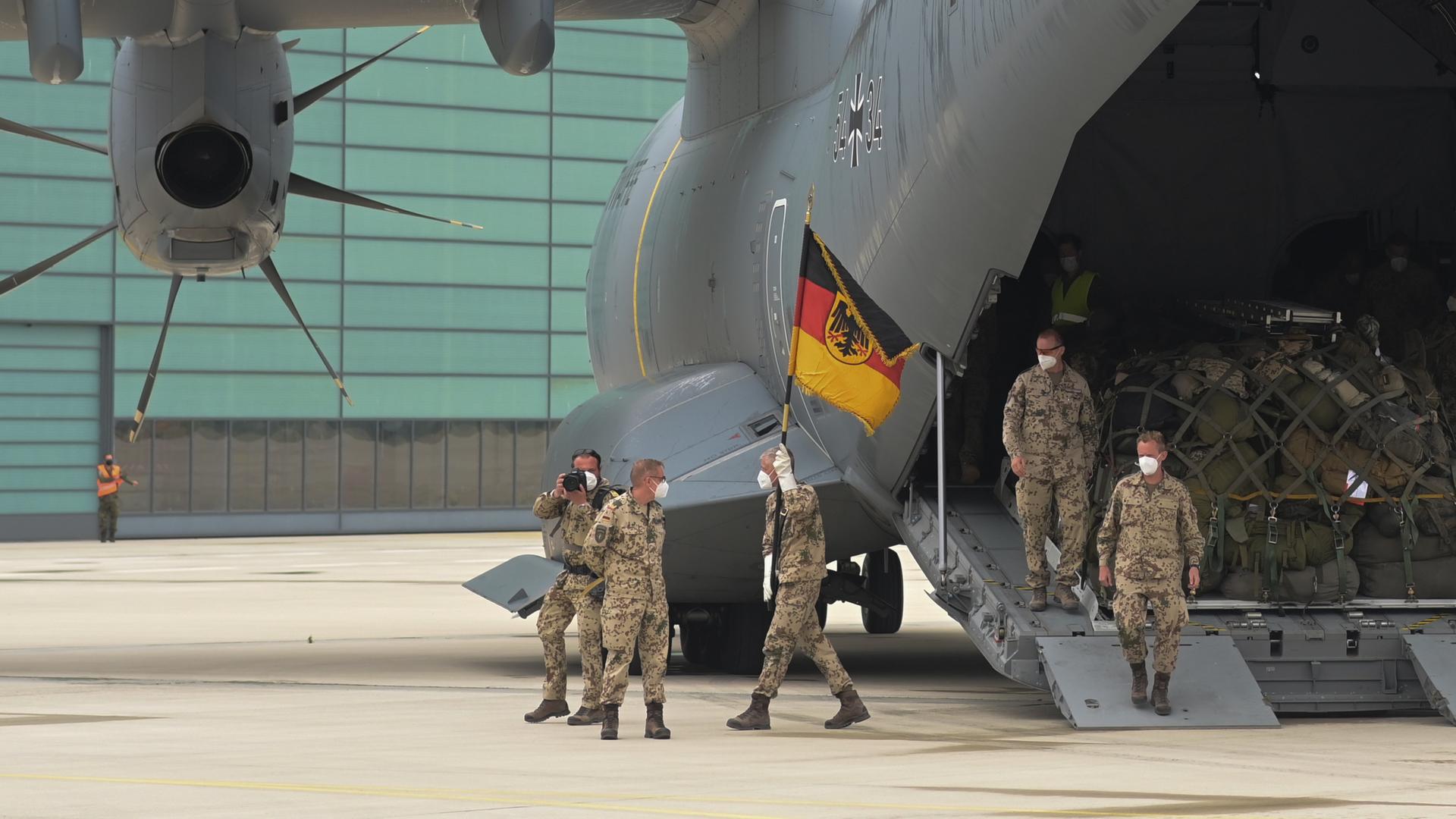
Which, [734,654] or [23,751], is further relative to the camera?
[734,654]

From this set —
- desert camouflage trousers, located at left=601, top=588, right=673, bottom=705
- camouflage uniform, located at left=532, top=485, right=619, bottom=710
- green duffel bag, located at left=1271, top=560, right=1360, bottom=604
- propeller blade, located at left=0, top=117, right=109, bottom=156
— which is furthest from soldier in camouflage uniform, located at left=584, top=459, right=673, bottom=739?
propeller blade, located at left=0, top=117, right=109, bottom=156

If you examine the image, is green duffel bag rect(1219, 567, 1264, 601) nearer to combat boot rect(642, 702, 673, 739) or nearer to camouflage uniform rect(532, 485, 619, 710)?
combat boot rect(642, 702, 673, 739)

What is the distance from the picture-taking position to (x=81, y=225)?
38688 millimetres

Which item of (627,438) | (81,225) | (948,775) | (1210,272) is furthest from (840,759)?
(81,225)

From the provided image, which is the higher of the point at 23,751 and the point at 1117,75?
the point at 1117,75

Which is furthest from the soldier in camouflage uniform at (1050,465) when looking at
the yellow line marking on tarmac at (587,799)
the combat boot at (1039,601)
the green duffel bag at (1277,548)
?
the yellow line marking on tarmac at (587,799)

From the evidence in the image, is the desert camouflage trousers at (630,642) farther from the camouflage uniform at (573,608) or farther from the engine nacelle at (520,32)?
the engine nacelle at (520,32)

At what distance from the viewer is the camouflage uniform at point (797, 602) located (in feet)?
35.3

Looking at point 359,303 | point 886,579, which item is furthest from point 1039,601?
point 359,303

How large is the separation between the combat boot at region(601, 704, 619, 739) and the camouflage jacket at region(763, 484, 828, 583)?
121 cm

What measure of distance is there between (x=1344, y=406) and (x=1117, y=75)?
3.13 metres

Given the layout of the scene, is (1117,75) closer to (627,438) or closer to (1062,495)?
(1062,495)

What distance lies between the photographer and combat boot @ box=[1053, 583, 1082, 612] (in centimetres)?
1144

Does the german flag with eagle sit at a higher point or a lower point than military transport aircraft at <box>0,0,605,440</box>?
lower
